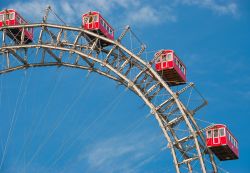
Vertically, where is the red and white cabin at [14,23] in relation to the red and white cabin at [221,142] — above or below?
above

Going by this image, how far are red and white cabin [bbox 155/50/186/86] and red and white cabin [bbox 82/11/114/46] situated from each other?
4403mm

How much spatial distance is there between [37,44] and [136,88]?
880 centimetres

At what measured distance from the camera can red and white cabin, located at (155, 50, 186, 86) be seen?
245 ft

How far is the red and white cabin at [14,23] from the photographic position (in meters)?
78.5

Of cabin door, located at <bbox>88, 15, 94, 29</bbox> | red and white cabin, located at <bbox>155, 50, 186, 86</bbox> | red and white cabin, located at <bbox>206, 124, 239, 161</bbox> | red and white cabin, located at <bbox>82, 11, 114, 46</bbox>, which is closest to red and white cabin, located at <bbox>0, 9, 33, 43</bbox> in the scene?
red and white cabin, located at <bbox>82, 11, 114, 46</bbox>

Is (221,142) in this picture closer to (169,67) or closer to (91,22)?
(169,67)

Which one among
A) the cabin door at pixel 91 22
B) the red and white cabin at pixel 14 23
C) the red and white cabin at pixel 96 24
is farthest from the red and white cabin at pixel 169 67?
the red and white cabin at pixel 14 23

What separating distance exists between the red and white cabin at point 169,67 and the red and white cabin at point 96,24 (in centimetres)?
440

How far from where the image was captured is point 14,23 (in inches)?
3095

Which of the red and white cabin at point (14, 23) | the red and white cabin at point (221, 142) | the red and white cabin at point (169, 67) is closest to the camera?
the red and white cabin at point (221, 142)

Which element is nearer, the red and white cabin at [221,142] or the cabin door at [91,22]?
the red and white cabin at [221,142]

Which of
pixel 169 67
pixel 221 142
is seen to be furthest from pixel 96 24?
pixel 221 142

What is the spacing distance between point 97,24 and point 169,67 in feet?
22.1

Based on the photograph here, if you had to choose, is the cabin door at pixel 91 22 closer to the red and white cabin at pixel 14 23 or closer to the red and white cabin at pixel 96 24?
the red and white cabin at pixel 96 24
